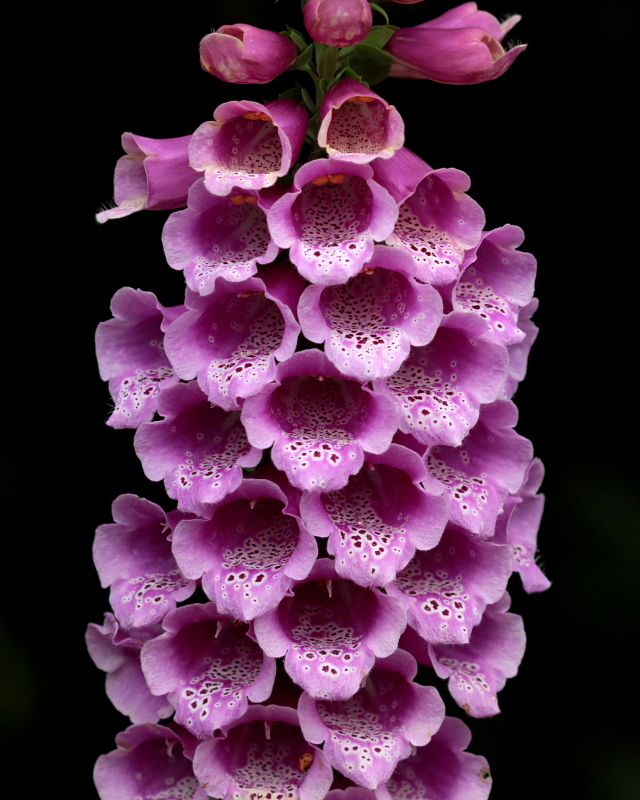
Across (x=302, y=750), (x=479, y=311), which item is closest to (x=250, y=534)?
(x=302, y=750)

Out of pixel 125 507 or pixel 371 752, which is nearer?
pixel 371 752

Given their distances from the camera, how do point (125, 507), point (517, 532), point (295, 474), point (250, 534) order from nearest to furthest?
point (295, 474), point (250, 534), point (125, 507), point (517, 532)

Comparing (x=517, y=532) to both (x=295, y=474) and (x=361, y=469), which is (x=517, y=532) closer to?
(x=361, y=469)

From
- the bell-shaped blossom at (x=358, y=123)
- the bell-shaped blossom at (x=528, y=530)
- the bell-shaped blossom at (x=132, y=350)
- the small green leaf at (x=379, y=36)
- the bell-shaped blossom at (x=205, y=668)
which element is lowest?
the bell-shaped blossom at (x=205, y=668)

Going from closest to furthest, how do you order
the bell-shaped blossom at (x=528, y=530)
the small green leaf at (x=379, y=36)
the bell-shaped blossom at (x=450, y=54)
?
1. the bell-shaped blossom at (x=450, y=54)
2. the small green leaf at (x=379, y=36)
3. the bell-shaped blossom at (x=528, y=530)

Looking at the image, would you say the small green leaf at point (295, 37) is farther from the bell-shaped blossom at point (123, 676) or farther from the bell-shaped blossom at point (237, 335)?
the bell-shaped blossom at point (123, 676)

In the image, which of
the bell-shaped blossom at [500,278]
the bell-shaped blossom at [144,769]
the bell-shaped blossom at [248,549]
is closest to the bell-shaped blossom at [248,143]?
the bell-shaped blossom at [500,278]

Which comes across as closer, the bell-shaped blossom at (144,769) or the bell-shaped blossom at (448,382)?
the bell-shaped blossom at (448,382)

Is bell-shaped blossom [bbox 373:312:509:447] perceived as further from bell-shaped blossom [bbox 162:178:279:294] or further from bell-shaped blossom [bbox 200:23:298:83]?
bell-shaped blossom [bbox 200:23:298:83]
